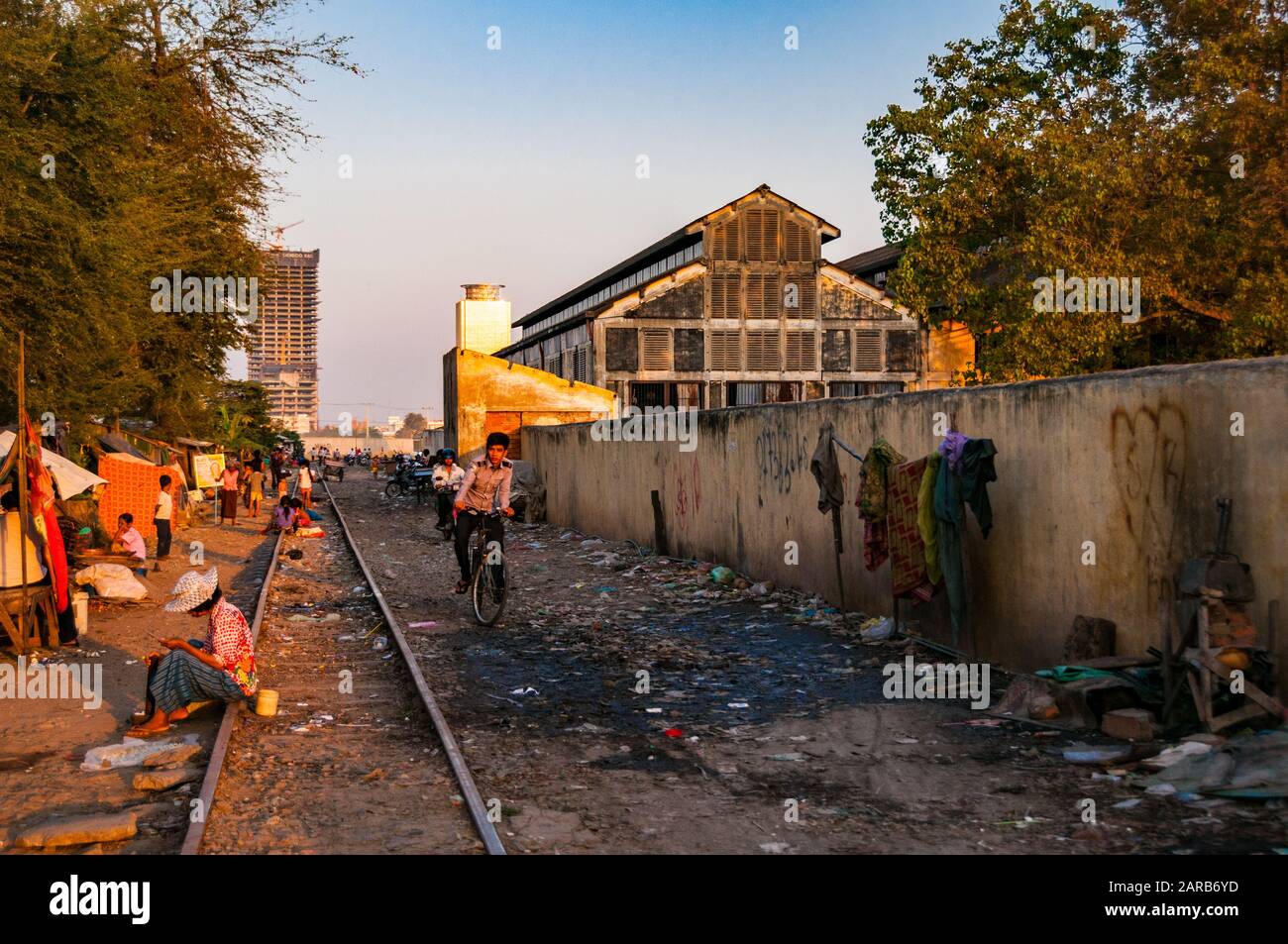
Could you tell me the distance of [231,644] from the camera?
27.7 feet

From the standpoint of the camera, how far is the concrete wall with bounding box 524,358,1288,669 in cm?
696

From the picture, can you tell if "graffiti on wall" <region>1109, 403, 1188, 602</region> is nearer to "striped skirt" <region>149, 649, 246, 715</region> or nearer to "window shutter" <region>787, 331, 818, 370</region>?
"striped skirt" <region>149, 649, 246, 715</region>

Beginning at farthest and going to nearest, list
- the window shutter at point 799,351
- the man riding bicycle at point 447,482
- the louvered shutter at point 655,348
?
1. the window shutter at point 799,351
2. the louvered shutter at point 655,348
3. the man riding bicycle at point 447,482

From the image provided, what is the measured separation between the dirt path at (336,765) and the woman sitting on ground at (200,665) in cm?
31

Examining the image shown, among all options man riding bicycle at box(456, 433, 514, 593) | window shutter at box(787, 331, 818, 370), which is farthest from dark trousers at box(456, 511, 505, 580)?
window shutter at box(787, 331, 818, 370)

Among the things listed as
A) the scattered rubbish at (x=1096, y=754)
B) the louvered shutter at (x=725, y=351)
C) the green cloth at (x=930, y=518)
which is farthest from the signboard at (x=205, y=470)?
the scattered rubbish at (x=1096, y=754)

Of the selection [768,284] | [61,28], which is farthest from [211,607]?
[768,284]

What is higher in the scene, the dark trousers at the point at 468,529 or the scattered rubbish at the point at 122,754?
the dark trousers at the point at 468,529

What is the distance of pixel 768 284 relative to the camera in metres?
42.4

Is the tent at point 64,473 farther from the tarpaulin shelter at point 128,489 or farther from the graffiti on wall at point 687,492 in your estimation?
the tarpaulin shelter at point 128,489

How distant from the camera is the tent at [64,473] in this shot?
13.6 metres

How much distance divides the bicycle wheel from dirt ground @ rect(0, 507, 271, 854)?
323 cm

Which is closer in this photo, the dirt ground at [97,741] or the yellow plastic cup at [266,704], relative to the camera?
the dirt ground at [97,741]

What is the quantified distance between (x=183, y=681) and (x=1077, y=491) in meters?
6.34
